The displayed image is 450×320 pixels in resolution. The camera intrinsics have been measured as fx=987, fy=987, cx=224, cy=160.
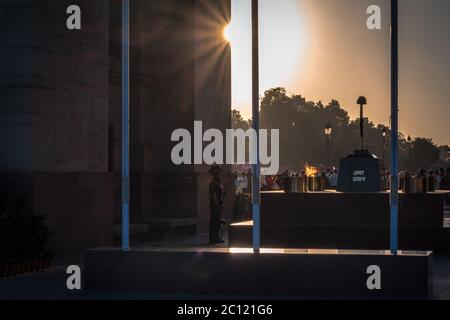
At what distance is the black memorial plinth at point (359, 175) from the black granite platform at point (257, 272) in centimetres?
1339

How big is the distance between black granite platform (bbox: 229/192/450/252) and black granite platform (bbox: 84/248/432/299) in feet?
29.9

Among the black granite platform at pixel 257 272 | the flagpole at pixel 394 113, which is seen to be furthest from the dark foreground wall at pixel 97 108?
the flagpole at pixel 394 113

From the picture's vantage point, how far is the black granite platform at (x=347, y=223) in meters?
24.5

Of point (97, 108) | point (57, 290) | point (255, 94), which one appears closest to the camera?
point (255, 94)

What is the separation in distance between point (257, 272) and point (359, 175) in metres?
14.1

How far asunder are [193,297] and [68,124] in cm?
845

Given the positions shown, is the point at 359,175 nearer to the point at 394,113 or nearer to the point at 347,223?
the point at 347,223

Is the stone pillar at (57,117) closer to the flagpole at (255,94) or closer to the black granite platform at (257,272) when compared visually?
the black granite platform at (257,272)

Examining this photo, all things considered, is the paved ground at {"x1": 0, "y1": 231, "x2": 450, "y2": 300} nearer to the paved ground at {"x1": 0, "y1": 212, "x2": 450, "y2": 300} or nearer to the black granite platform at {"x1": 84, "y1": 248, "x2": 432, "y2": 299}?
the paved ground at {"x1": 0, "y1": 212, "x2": 450, "y2": 300}

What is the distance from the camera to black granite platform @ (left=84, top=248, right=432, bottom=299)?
1496 centimetres

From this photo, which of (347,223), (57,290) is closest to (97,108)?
(347,223)

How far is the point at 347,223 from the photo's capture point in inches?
979

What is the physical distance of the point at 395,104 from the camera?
14.8 m
